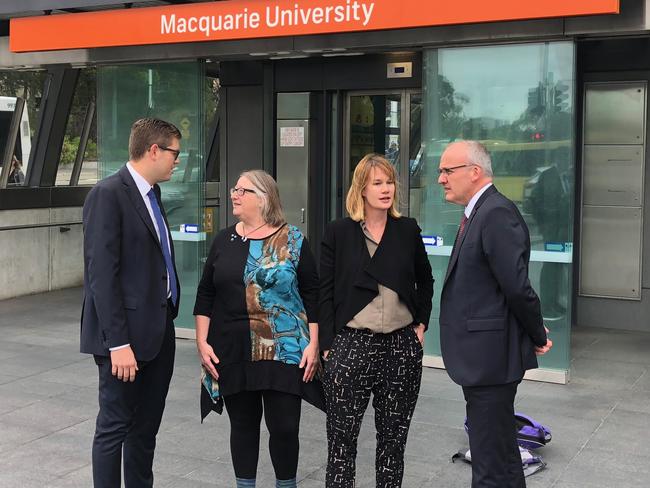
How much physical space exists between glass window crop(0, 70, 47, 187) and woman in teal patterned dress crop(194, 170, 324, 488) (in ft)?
31.4

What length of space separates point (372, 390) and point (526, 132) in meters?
3.82

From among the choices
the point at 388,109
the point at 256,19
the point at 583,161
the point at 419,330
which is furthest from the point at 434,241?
the point at 419,330

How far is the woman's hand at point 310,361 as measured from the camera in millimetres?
4148

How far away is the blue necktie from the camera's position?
4.14m

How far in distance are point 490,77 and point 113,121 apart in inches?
157

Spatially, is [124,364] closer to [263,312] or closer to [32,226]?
[263,312]

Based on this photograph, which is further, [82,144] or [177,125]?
[82,144]

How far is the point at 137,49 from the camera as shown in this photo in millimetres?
8922

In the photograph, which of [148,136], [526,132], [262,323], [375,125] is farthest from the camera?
[375,125]

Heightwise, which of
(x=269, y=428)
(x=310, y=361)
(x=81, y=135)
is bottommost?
(x=269, y=428)

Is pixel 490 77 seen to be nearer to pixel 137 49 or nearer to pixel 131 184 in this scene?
pixel 137 49

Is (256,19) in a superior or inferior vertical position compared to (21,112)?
superior

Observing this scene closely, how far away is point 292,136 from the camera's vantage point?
33.2 feet

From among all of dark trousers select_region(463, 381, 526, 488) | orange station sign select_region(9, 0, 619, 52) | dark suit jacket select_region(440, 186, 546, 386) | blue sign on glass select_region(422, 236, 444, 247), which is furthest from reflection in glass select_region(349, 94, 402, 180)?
dark trousers select_region(463, 381, 526, 488)
